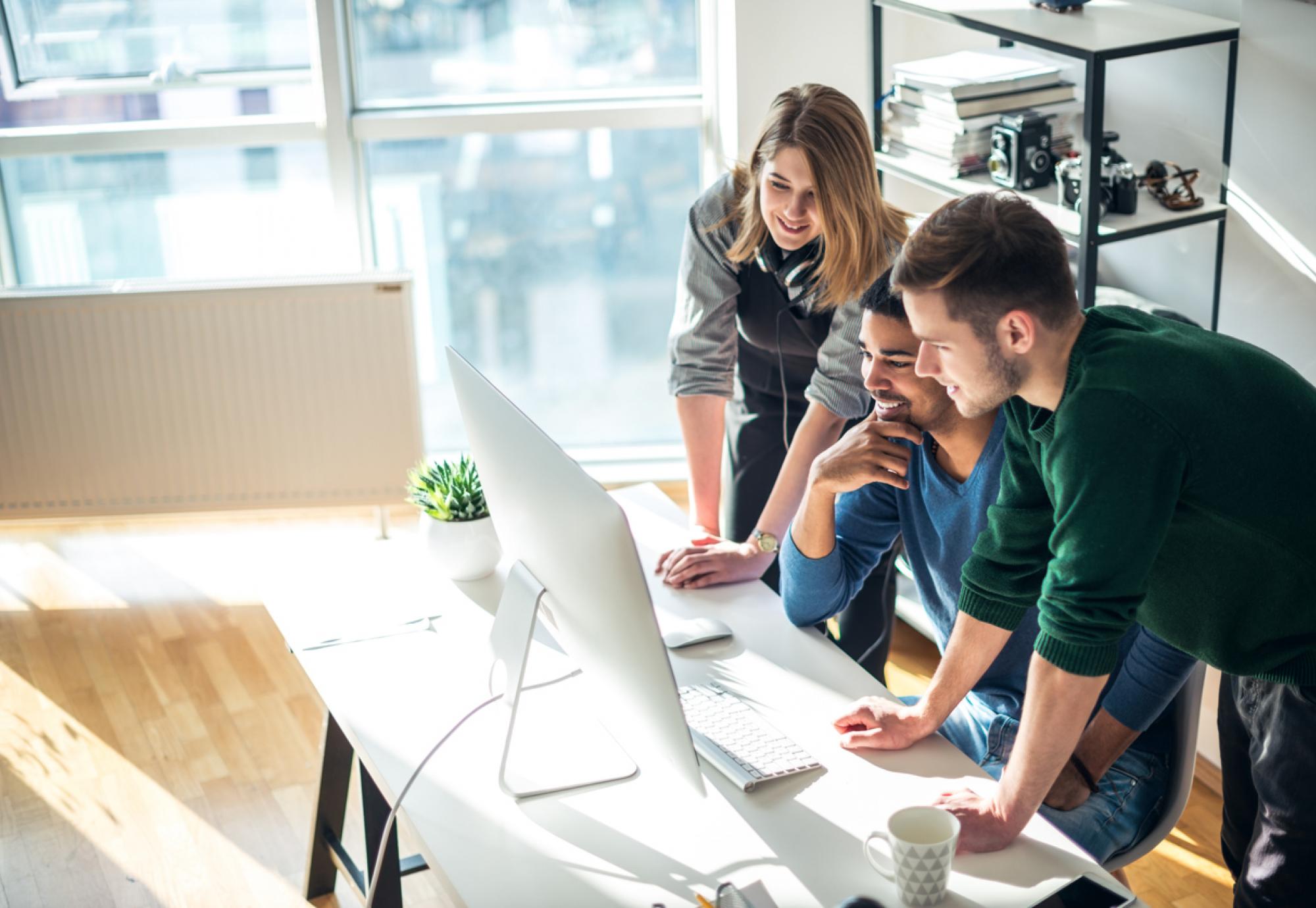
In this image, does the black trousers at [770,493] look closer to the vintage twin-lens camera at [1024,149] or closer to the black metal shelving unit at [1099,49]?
the black metal shelving unit at [1099,49]

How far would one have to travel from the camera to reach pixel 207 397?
3.79 metres

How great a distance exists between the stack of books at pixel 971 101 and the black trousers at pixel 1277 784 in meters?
1.52

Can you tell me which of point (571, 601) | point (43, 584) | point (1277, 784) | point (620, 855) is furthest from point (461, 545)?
point (43, 584)

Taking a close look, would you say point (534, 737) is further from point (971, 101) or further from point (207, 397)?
point (207, 397)

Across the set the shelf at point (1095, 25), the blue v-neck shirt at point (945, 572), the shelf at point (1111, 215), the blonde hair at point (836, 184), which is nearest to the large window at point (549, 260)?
the shelf at point (1111, 215)

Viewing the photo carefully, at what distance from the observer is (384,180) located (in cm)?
409

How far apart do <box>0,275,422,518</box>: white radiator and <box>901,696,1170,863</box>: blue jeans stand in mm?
2336

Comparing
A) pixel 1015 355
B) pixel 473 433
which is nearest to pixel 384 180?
pixel 473 433

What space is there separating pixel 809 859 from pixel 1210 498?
608 mm

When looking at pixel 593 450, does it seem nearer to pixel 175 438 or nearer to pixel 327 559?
pixel 175 438

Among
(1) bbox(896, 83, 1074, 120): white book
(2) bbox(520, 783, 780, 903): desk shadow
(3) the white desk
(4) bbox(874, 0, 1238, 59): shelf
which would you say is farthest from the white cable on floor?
(1) bbox(896, 83, 1074, 120): white book

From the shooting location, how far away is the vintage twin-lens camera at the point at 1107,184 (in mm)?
2627

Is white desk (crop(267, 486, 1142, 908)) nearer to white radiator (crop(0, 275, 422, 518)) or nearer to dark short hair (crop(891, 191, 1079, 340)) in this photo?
dark short hair (crop(891, 191, 1079, 340))

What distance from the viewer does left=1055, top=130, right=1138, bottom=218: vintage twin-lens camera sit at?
2.63m
